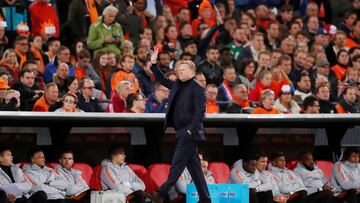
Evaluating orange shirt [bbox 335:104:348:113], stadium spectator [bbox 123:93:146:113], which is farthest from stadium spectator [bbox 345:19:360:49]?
stadium spectator [bbox 123:93:146:113]

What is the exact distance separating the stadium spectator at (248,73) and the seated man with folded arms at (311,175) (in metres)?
3.19

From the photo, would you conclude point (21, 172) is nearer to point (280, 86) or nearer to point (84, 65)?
point (84, 65)

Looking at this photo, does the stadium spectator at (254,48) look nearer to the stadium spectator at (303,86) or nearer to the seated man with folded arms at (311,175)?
the stadium spectator at (303,86)

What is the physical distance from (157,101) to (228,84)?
245 centimetres

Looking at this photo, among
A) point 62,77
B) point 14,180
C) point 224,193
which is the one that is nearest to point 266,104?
point 224,193

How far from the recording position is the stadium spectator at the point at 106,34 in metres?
22.7

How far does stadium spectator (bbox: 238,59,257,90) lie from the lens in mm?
22734

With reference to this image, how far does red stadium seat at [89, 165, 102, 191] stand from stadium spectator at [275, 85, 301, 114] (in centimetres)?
403

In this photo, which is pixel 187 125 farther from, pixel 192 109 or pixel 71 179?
pixel 71 179

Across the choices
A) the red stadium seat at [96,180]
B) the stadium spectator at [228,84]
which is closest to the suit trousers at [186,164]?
the red stadium seat at [96,180]

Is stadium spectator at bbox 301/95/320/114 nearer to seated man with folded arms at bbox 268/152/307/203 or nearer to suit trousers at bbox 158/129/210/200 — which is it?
seated man with folded arms at bbox 268/152/307/203

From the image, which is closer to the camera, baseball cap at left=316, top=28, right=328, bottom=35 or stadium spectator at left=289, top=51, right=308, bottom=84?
stadium spectator at left=289, top=51, right=308, bottom=84

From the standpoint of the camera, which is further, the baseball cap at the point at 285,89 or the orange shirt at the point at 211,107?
the baseball cap at the point at 285,89

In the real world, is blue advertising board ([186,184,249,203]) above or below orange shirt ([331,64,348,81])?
below
